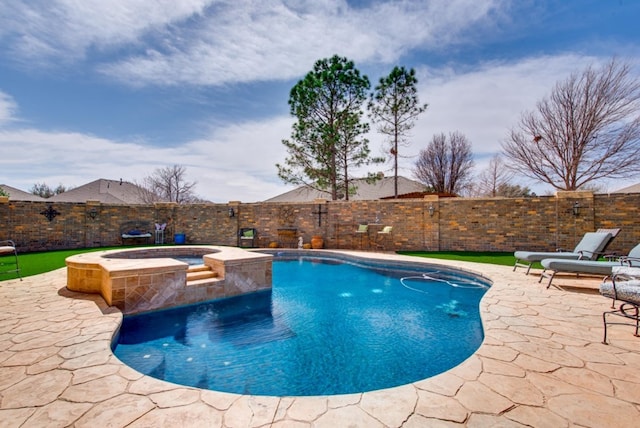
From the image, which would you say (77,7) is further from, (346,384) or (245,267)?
(346,384)

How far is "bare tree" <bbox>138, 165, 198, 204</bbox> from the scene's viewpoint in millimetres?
28438

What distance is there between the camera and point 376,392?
6.61 ft

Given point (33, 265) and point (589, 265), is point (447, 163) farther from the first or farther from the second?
point (33, 265)

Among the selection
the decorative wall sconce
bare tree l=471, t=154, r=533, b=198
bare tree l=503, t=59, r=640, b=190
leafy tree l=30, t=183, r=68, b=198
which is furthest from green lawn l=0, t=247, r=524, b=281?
leafy tree l=30, t=183, r=68, b=198

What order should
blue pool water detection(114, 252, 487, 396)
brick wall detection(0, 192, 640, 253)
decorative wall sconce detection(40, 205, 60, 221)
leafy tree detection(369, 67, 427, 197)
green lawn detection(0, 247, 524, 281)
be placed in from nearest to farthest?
1. blue pool water detection(114, 252, 487, 396)
2. green lawn detection(0, 247, 524, 281)
3. brick wall detection(0, 192, 640, 253)
4. decorative wall sconce detection(40, 205, 60, 221)
5. leafy tree detection(369, 67, 427, 197)

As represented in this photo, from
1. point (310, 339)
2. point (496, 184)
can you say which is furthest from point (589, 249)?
point (496, 184)

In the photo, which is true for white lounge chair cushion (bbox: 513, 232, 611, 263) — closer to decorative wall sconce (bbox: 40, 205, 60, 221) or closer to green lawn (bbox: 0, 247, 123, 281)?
green lawn (bbox: 0, 247, 123, 281)

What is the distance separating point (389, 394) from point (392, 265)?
6.65 metres

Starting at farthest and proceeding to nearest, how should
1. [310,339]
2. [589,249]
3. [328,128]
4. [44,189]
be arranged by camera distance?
[44,189] < [328,128] < [589,249] < [310,339]

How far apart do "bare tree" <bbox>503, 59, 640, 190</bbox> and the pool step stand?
61.4 ft

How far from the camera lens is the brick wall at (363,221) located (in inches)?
356

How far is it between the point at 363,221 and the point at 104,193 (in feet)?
74.3

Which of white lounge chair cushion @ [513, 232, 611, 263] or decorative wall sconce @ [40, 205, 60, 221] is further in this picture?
decorative wall sconce @ [40, 205, 60, 221]

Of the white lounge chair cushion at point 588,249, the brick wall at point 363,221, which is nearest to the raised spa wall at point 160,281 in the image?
the white lounge chair cushion at point 588,249
